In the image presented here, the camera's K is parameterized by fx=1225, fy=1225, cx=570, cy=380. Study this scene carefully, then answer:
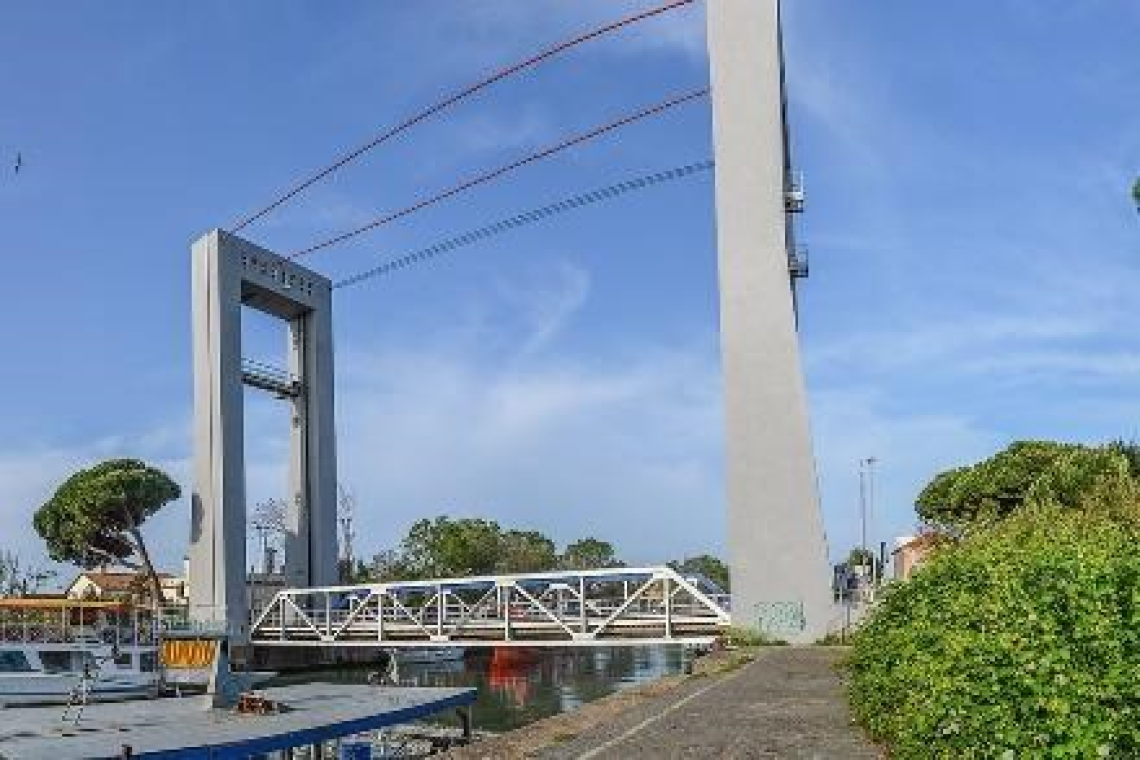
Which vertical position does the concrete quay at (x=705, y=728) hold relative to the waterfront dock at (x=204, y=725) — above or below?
above

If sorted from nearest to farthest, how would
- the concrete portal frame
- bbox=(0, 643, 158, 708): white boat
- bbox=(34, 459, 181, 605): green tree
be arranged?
bbox=(0, 643, 158, 708): white boat, the concrete portal frame, bbox=(34, 459, 181, 605): green tree

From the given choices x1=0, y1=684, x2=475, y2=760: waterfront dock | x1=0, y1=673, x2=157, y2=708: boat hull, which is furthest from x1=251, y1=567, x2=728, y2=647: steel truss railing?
x1=0, y1=673, x2=157, y2=708: boat hull

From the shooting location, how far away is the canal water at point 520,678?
147 feet

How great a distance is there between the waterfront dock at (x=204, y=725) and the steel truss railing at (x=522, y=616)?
693cm

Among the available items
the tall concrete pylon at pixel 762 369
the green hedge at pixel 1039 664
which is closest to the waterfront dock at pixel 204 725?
the tall concrete pylon at pixel 762 369

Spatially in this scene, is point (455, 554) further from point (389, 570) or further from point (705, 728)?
point (705, 728)

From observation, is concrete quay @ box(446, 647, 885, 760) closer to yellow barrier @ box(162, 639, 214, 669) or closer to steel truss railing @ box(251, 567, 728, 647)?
steel truss railing @ box(251, 567, 728, 647)

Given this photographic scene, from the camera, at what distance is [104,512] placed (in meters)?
67.1

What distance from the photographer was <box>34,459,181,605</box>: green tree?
66.4 m

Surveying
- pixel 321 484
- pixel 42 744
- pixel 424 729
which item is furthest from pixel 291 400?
pixel 42 744

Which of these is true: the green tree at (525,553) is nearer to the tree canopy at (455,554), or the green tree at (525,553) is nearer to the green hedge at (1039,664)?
the tree canopy at (455,554)

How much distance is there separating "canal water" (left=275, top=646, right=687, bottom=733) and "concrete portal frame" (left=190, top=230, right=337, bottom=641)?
201 inches

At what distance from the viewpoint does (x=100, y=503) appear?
66.2 m

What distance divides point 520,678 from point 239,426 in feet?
62.7
